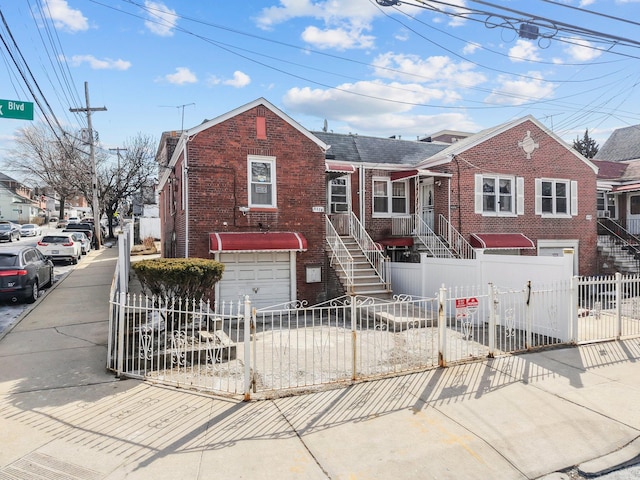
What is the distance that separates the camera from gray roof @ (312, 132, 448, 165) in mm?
17422

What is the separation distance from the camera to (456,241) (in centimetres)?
1627

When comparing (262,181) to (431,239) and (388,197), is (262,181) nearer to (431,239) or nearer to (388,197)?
(388,197)

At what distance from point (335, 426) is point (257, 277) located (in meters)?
8.60

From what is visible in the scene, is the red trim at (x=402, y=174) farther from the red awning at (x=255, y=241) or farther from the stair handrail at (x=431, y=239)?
the red awning at (x=255, y=241)

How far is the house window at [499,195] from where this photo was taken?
16.9m

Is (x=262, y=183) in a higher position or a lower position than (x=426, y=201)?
higher

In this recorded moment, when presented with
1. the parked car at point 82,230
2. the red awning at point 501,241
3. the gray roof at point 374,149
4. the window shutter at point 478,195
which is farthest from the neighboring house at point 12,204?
the red awning at point 501,241

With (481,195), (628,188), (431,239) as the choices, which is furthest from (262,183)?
(628,188)

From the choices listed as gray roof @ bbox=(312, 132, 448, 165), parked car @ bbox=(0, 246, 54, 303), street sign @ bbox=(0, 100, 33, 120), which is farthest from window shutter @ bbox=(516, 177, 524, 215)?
parked car @ bbox=(0, 246, 54, 303)

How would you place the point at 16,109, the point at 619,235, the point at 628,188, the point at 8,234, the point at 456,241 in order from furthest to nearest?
the point at 8,234 < the point at 619,235 < the point at 628,188 < the point at 456,241 < the point at 16,109

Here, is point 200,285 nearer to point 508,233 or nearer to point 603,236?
point 508,233

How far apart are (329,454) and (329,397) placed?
4.60ft

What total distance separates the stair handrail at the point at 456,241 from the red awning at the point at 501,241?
1.41 feet

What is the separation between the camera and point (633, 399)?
19.4ft
